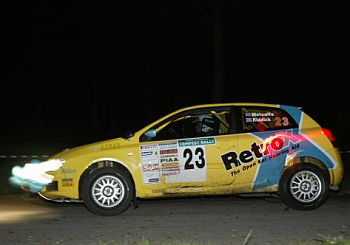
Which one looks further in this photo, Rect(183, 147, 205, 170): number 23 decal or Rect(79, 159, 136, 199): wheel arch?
Rect(183, 147, 205, 170): number 23 decal

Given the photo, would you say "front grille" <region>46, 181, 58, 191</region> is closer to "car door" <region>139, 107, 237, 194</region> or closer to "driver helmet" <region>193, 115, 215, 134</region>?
"car door" <region>139, 107, 237, 194</region>

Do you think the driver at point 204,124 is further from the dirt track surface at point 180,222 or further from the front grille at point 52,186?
the front grille at point 52,186

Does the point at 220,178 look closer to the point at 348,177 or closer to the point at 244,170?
the point at 244,170

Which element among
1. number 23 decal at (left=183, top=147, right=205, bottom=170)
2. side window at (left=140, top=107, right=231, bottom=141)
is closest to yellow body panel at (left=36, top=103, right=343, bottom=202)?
number 23 decal at (left=183, top=147, right=205, bottom=170)

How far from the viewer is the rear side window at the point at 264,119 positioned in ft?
32.8

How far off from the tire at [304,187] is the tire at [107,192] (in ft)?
8.43

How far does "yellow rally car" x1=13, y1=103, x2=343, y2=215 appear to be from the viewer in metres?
9.56

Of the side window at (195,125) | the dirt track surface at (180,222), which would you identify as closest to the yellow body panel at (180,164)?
the side window at (195,125)

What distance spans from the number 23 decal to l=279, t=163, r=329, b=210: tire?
1382 mm

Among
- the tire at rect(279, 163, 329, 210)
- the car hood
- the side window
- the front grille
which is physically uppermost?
the side window

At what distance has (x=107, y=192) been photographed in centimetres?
955

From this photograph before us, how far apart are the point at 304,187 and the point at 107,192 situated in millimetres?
3203

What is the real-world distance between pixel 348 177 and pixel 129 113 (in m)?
39.8

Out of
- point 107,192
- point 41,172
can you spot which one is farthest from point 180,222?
point 41,172
